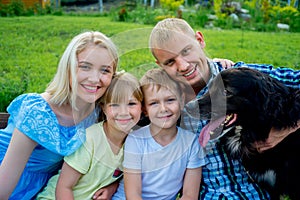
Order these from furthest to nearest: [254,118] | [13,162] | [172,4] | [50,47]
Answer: [172,4] < [50,47] < [254,118] < [13,162]

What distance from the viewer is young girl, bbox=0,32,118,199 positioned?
2580 millimetres

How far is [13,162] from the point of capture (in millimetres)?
2564

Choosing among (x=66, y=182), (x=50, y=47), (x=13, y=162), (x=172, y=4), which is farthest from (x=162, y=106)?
(x=172, y=4)

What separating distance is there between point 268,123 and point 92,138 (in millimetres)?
1135

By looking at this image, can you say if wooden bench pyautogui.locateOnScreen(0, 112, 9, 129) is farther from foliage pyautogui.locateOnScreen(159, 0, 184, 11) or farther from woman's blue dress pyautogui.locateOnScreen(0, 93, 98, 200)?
foliage pyautogui.locateOnScreen(159, 0, 184, 11)

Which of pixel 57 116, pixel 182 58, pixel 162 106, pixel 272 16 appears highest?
pixel 182 58

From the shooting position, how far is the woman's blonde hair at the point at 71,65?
264 cm

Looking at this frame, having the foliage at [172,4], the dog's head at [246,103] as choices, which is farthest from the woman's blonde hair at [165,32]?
the foliage at [172,4]

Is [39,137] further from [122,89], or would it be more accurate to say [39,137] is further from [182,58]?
[182,58]

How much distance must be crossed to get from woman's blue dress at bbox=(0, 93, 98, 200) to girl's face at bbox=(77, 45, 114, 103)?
20 cm

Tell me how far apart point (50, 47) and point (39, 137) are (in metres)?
5.30

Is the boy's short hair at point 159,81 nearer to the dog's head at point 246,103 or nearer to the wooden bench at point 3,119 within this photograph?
the dog's head at point 246,103

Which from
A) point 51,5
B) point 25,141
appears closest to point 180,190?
point 25,141

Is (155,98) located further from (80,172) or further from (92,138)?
(80,172)
